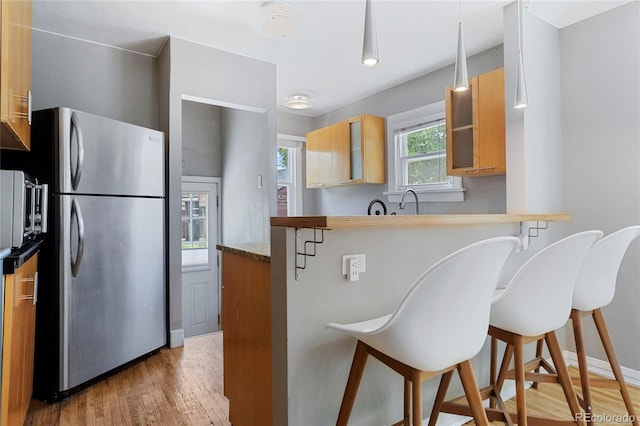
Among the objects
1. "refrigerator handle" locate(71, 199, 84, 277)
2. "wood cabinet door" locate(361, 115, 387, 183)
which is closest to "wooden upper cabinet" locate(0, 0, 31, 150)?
"refrigerator handle" locate(71, 199, 84, 277)

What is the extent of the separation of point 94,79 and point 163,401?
2661 mm

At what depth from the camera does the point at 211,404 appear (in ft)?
7.17

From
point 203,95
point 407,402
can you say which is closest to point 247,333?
point 407,402

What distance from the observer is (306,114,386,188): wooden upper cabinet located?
432 centimetres

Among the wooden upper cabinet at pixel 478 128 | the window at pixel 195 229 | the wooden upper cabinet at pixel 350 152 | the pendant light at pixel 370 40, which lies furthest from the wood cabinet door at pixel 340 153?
the pendant light at pixel 370 40

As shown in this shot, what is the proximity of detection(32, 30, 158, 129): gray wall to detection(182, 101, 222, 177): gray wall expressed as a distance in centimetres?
137

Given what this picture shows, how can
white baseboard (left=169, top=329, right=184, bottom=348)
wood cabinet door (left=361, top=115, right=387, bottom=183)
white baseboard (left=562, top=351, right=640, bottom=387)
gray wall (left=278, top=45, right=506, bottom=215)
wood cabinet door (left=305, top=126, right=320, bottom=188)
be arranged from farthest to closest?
wood cabinet door (left=305, top=126, right=320, bottom=188), wood cabinet door (left=361, top=115, right=387, bottom=183), gray wall (left=278, top=45, right=506, bottom=215), white baseboard (left=169, top=329, right=184, bottom=348), white baseboard (left=562, top=351, right=640, bottom=387)

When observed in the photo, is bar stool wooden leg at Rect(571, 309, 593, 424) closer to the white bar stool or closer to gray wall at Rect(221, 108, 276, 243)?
the white bar stool

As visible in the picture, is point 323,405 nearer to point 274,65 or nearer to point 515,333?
point 515,333

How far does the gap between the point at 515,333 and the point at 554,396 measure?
1153 millimetres

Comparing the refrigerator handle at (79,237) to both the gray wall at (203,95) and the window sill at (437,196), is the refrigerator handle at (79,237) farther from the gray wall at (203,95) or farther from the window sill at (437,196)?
the window sill at (437,196)

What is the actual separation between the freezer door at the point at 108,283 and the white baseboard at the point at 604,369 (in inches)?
123

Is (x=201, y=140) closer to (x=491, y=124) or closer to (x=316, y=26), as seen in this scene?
(x=316, y=26)

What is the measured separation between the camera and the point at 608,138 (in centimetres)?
254
